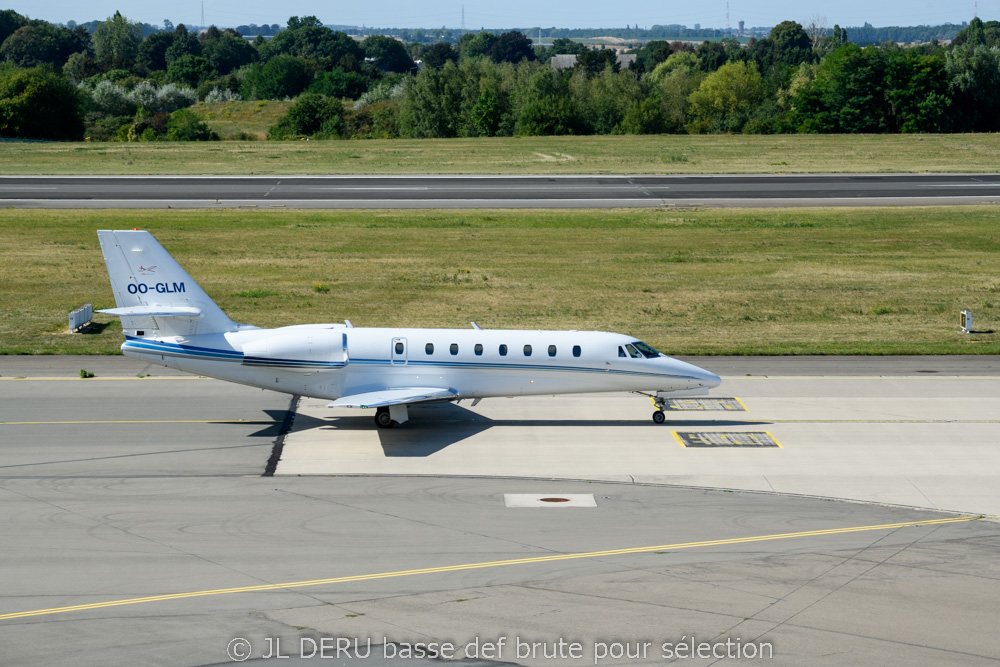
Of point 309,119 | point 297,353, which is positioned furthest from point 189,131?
point 297,353

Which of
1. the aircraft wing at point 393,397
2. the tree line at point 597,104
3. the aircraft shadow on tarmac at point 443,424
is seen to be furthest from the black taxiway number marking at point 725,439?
the tree line at point 597,104

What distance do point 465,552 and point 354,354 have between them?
10084 millimetres

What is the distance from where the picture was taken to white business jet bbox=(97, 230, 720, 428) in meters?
29.6

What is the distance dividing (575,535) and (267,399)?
15.0 metres

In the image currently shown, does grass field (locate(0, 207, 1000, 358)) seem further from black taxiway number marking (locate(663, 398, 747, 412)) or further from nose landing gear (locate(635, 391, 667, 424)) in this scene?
nose landing gear (locate(635, 391, 667, 424))

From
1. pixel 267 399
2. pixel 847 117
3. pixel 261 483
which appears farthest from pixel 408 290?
pixel 847 117

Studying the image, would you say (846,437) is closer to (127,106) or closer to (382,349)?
(382,349)

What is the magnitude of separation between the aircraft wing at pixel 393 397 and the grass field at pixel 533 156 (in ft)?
217

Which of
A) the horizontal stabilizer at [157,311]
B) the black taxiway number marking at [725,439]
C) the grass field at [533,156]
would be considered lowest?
the black taxiway number marking at [725,439]

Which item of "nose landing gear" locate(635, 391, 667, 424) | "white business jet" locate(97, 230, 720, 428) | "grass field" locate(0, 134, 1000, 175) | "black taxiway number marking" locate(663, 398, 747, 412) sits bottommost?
"black taxiway number marking" locate(663, 398, 747, 412)

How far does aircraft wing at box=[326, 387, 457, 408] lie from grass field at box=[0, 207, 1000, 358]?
13606mm

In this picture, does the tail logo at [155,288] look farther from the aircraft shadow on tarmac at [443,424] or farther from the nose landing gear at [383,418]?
the nose landing gear at [383,418]

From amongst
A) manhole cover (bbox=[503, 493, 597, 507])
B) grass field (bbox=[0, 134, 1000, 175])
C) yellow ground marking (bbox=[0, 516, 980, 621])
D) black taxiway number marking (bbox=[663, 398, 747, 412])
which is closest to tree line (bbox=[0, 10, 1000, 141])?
grass field (bbox=[0, 134, 1000, 175])

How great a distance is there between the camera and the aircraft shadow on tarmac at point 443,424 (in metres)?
29.7
